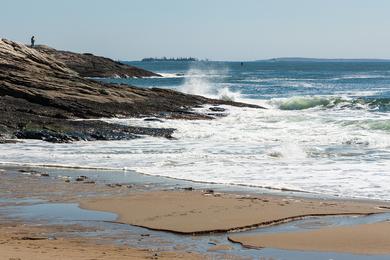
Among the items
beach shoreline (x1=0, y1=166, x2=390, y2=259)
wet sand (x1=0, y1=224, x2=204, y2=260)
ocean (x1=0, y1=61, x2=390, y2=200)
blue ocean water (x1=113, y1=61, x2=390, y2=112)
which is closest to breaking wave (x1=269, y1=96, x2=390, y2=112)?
blue ocean water (x1=113, y1=61, x2=390, y2=112)

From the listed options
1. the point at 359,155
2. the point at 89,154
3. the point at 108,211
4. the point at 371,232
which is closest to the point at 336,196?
the point at 371,232

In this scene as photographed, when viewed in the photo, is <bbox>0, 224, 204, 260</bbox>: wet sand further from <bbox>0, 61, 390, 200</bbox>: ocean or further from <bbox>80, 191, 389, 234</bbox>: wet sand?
<bbox>0, 61, 390, 200</bbox>: ocean

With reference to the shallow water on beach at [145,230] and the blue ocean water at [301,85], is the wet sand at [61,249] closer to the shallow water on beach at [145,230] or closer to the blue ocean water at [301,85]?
the shallow water on beach at [145,230]

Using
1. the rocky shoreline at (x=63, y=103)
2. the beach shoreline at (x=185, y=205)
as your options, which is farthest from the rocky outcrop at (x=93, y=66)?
the beach shoreline at (x=185, y=205)

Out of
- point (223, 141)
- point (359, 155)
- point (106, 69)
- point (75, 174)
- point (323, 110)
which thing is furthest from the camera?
point (106, 69)

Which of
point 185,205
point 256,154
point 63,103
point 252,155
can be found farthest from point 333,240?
point 63,103

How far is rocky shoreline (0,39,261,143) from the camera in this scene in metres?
25.0

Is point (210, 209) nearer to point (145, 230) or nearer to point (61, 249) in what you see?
point (145, 230)

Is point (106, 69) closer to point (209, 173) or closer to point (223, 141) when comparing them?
point (223, 141)

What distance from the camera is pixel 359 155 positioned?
21156mm

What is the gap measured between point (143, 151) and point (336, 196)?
932 cm

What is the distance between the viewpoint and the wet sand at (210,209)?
1091 cm

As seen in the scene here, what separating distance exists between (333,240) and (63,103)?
2150 centimetres

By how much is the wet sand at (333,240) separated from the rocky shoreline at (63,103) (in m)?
14.9
